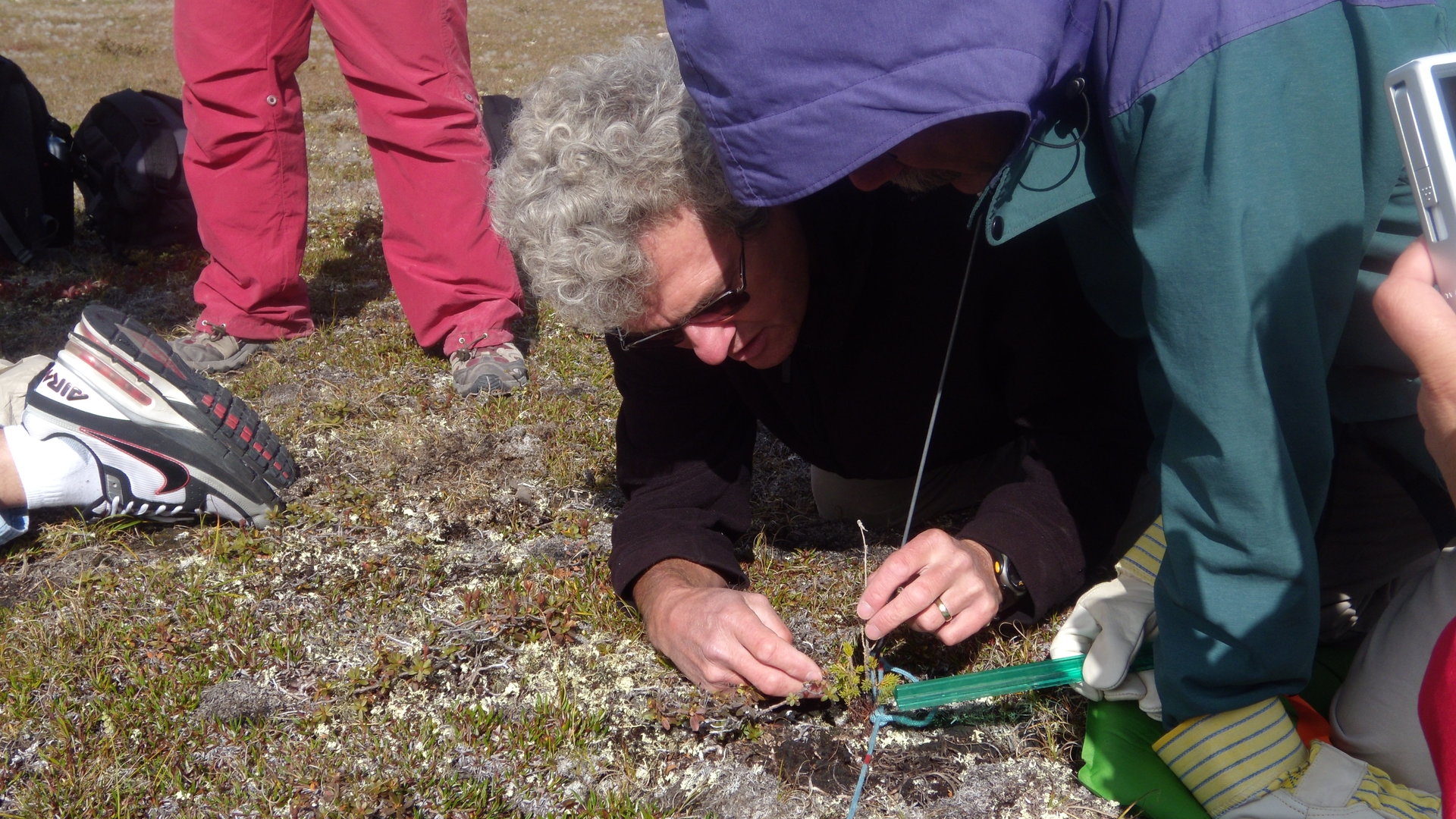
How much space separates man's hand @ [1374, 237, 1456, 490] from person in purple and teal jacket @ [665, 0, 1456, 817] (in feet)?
0.88

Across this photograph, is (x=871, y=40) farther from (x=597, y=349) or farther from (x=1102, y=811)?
(x=597, y=349)

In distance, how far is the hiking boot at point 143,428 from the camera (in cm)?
305

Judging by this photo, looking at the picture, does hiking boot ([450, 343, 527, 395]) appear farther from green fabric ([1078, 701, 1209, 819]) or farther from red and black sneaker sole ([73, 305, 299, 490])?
green fabric ([1078, 701, 1209, 819])

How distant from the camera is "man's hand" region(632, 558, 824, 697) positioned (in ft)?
7.11

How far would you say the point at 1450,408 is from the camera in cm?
118

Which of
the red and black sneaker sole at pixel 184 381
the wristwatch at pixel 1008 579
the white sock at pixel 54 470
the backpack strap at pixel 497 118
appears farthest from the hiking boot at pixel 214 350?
the wristwatch at pixel 1008 579

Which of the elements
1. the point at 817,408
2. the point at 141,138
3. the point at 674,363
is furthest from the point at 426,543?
the point at 141,138

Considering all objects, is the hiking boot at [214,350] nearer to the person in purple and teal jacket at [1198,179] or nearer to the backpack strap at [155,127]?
the backpack strap at [155,127]

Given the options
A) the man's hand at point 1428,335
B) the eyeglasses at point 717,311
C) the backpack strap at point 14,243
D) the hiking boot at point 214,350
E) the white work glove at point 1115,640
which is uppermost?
the man's hand at point 1428,335

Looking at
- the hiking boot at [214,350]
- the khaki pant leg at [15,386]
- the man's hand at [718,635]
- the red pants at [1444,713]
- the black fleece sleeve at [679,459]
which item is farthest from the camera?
the hiking boot at [214,350]

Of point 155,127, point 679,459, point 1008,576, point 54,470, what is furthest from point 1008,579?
point 155,127

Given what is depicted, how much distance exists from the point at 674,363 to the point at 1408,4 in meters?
1.69

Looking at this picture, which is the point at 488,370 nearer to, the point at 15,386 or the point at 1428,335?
the point at 15,386

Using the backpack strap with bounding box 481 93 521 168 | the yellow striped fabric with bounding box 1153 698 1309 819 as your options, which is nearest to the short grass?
the yellow striped fabric with bounding box 1153 698 1309 819
